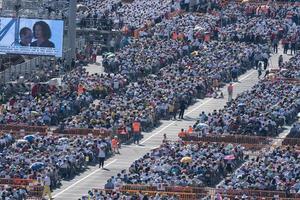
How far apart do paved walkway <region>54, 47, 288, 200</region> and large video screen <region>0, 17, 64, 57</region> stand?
11153 mm

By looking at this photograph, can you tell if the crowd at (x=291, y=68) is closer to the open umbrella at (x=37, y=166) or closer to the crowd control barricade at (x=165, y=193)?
the open umbrella at (x=37, y=166)

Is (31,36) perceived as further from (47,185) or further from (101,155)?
(47,185)

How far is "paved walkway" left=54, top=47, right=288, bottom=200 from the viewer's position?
112 m

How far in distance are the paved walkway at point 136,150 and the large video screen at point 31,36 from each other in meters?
11.2

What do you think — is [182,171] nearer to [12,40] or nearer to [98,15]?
[12,40]

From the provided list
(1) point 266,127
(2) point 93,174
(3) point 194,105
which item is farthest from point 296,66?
(2) point 93,174

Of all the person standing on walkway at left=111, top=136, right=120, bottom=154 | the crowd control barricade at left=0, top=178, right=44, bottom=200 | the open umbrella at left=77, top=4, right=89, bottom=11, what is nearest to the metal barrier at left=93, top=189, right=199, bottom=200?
the crowd control barricade at left=0, top=178, right=44, bottom=200

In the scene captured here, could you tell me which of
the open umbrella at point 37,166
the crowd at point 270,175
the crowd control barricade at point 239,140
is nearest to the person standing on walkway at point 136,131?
the crowd control barricade at point 239,140

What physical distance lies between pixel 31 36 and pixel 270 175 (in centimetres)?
3693

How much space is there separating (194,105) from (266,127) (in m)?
12.7

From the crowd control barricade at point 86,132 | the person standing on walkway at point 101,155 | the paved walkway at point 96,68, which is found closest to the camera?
the person standing on walkway at point 101,155

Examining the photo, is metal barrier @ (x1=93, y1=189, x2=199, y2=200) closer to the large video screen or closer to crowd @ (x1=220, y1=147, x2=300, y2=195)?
crowd @ (x1=220, y1=147, x2=300, y2=195)

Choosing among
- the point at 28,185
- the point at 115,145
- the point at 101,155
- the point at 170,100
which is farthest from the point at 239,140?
the point at 28,185

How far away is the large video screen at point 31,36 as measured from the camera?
140875 mm
